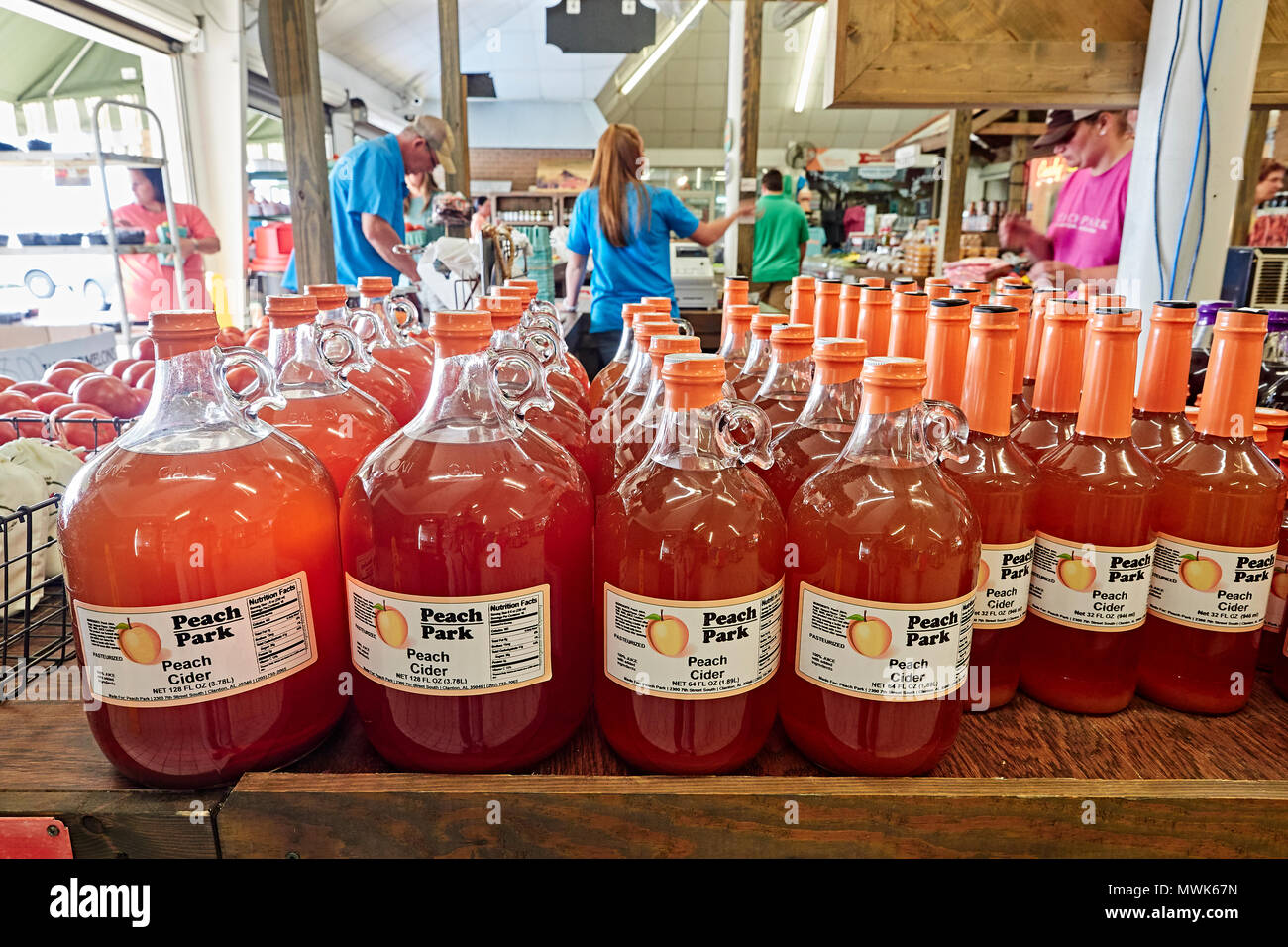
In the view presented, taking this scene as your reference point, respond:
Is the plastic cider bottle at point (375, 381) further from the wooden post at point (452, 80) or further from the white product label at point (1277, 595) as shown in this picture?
the wooden post at point (452, 80)

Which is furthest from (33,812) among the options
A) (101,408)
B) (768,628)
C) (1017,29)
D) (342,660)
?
(1017,29)

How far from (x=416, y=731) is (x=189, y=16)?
23.7 feet

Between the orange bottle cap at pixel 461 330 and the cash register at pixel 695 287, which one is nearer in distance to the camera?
the orange bottle cap at pixel 461 330

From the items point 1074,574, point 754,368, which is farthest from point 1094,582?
point 754,368

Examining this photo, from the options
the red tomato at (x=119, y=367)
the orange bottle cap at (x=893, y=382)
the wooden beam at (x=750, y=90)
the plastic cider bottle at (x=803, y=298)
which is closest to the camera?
the orange bottle cap at (x=893, y=382)

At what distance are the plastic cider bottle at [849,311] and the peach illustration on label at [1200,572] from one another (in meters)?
0.50

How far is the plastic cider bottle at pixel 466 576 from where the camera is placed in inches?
27.9

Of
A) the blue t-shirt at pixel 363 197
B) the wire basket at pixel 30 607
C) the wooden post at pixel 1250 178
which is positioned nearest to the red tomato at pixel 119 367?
the wire basket at pixel 30 607

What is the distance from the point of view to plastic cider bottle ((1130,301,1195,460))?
84cm

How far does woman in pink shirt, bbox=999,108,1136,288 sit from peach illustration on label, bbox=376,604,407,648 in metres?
2.80

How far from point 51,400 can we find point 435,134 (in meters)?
2.29

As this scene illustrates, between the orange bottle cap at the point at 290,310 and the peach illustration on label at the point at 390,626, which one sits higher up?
the orange bottle cap at the point at 290,310

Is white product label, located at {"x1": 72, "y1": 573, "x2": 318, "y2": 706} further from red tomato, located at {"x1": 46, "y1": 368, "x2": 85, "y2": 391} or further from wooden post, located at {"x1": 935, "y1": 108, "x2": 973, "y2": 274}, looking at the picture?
wooden post, located at {"x1": 935, "y1": 108, "x2": 973, "y2": 274}
